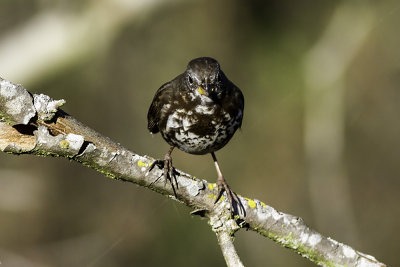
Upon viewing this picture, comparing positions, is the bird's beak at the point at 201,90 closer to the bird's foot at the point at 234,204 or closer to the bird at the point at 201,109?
the bird at the point at 201,109

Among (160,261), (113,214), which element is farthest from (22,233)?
(160,261)

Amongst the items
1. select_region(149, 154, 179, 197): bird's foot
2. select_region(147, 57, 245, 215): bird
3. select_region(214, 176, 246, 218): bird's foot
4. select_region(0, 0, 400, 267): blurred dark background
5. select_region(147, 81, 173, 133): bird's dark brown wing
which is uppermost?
select_region(0, 0, 400, 267): blurred dark background

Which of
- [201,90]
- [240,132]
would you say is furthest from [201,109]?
[240,132]

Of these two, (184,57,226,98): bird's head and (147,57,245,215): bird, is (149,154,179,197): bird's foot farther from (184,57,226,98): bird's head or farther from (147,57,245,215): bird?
(184,57,226,98): bird's head

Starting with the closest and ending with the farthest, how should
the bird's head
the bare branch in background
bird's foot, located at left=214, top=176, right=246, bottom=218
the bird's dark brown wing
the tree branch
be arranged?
the tree branch → bird's foot, located at left=214, top=176, right=246, bottom=218 → the bird's head → the bird's dark brown wing → the bare branch in background

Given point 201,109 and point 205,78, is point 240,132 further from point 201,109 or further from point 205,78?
point 205,78

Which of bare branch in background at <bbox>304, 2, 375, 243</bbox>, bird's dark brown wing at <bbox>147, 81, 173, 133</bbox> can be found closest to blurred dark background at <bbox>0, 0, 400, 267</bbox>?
bare branch in background at <bbox>304, 2, 375, 243</bbox>

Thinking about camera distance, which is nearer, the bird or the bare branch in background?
the bird

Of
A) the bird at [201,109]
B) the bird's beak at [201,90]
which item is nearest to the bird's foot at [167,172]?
the bird at [201,109]
